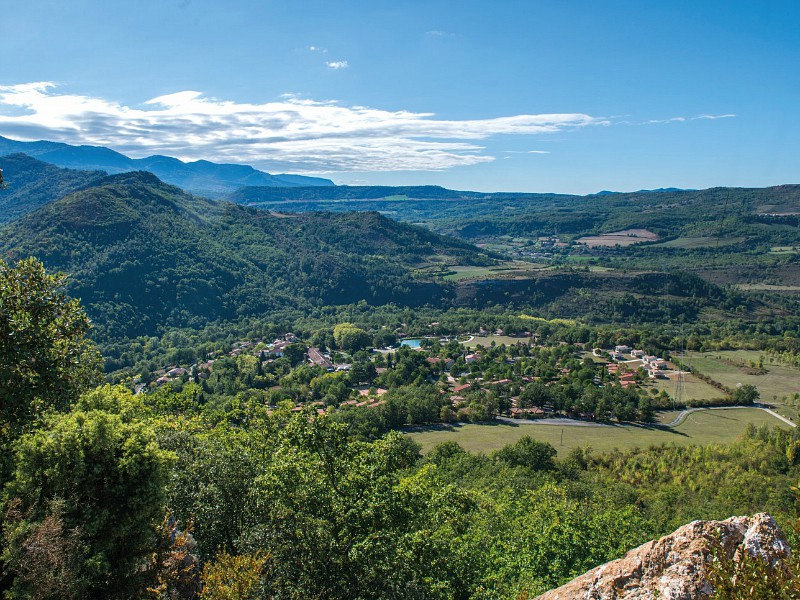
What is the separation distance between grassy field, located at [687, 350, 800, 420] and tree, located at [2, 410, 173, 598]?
237 feet

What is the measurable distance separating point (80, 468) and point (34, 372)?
443 cm

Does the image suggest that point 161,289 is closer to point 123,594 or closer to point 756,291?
point 123,594

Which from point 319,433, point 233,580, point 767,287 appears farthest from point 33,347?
point 767,287

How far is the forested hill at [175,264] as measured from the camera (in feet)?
397

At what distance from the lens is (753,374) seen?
252 ft

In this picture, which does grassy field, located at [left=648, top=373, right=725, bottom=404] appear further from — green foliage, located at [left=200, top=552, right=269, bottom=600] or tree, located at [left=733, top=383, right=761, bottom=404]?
green foliage, located at [left=200, top=552, right=269, bottom=600]

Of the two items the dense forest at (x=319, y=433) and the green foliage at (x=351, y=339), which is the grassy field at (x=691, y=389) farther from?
the green foliage at (x=351, y=339)

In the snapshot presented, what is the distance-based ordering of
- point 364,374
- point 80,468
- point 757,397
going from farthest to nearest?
1. point 364,374
2. point 757,397
3. point 80,468

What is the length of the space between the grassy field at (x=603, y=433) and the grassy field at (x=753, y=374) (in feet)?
23.8

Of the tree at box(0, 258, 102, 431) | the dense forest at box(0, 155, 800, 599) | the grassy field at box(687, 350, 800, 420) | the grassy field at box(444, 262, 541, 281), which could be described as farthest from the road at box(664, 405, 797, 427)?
the grassy field at box(444, 262, 541, 281)

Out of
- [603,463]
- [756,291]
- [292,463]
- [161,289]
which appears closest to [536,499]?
[603,463]

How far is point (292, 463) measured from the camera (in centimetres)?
1443

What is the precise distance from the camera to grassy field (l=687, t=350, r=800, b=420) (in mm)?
67231

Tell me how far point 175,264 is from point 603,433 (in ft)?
412
